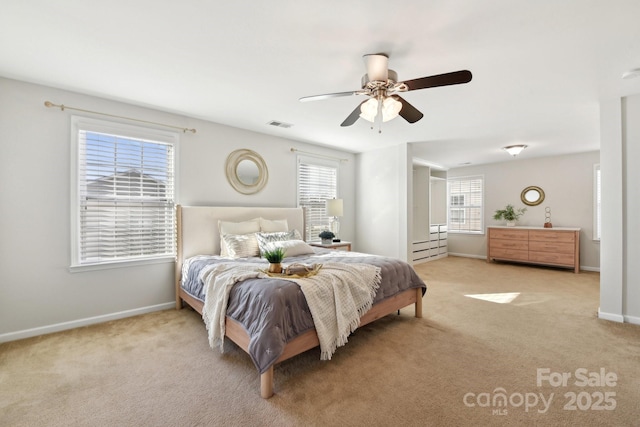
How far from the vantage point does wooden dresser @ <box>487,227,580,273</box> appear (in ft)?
18.6

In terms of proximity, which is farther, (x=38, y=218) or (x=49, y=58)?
(x=38, y=218)

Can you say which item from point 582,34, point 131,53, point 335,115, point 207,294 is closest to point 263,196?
point 335,115

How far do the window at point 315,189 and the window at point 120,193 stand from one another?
218cm

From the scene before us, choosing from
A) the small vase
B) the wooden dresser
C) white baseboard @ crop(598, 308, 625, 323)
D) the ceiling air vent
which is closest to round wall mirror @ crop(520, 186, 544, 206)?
the wooden dresser

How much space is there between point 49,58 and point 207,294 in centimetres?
239

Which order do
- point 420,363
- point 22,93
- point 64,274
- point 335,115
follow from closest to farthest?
point 420,363 → point 22,93 → point 64,274 → point 335,115

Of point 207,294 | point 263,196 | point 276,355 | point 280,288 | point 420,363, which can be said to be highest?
point 263,196

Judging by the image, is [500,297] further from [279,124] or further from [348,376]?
[279,124]

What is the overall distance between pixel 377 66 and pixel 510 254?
6021 millimetres

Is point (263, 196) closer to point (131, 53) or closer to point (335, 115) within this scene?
point (335, 115)

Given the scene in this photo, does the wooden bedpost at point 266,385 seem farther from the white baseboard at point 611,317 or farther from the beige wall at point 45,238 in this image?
the white baseboard at point 611,317

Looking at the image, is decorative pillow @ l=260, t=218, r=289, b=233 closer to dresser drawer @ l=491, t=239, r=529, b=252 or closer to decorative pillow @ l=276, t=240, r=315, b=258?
decorative pillow @ l=276, t=240, r=315, b=258

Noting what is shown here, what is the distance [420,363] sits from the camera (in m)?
2.30

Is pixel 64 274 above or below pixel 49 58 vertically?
below
